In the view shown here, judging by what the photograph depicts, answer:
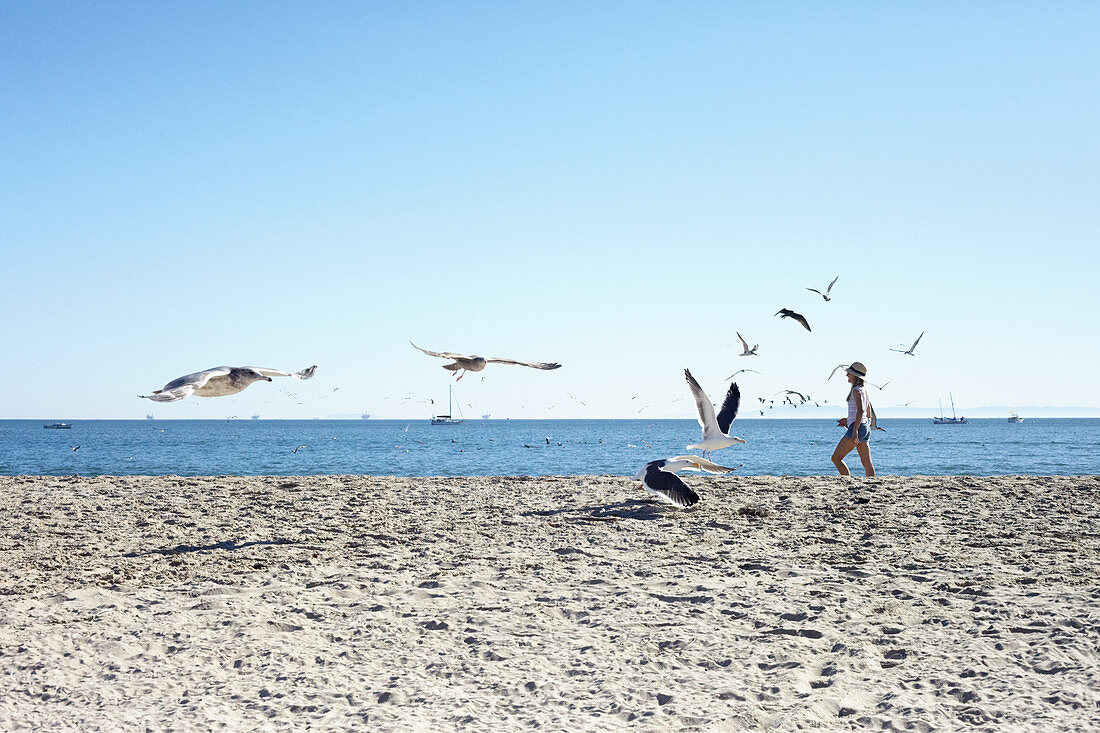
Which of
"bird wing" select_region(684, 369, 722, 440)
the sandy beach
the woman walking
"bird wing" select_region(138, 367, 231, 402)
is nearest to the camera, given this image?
the sandy beach

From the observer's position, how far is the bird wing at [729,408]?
34.7 ft

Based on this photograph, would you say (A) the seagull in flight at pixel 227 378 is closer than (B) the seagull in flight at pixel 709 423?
Yes

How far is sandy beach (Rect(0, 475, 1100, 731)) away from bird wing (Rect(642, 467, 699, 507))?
1.15 feet

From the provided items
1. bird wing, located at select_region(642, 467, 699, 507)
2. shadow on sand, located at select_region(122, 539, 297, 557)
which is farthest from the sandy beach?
bird wing, located at select_region(642, 467, 699, 507)

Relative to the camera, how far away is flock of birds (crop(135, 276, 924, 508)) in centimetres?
584

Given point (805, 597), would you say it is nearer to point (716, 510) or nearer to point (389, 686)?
point (389, 686)

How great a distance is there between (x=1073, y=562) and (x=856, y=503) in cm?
356

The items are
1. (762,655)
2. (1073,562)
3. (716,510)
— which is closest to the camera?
(762,655)

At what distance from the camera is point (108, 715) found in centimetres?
462

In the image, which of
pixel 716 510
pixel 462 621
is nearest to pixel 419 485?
pixel 716 510

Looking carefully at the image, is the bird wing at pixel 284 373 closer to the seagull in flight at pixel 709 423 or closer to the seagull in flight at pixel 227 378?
the seagull in flight at pixel 227 378

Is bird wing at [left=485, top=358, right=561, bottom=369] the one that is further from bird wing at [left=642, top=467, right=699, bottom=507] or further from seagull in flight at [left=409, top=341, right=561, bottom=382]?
bird wing at [left=642, top=467, right=699, bottom=507]

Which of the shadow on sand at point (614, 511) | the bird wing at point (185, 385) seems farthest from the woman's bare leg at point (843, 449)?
the bird wing at point (185, 385)

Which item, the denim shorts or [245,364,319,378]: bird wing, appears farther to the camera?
the denim shorts
